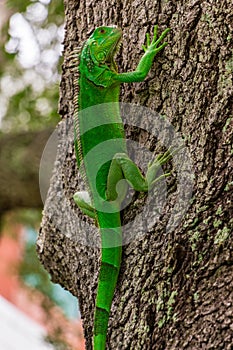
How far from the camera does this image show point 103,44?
2.01 m

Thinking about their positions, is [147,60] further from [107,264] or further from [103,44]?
[107,264]

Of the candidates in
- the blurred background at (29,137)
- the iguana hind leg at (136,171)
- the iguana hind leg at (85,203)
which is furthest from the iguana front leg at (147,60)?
the blurred background at (29,137)

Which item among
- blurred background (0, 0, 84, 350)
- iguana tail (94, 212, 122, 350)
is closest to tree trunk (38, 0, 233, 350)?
iguana tail (94, 212, 122, 350)

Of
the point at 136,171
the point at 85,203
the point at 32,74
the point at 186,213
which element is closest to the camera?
the point at 186,213

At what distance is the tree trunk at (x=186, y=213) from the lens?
1.75 metres

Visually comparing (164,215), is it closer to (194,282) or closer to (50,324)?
(194,282)

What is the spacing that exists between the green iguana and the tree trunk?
0.04 meters

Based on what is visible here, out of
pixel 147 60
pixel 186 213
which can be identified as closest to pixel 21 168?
pixel 147 60

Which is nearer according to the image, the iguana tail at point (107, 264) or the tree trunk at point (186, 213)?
the tree trunk at point (186, 213)

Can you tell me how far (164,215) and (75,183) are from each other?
447 millimetres

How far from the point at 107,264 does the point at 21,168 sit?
7.10 ft

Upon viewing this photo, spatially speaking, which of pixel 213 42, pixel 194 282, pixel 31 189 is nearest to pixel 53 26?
pixel 31 189

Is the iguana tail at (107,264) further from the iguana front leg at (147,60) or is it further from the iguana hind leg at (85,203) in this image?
the iguana front leg at (147,60)

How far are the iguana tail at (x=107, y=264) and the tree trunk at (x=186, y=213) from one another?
27 millimetres
